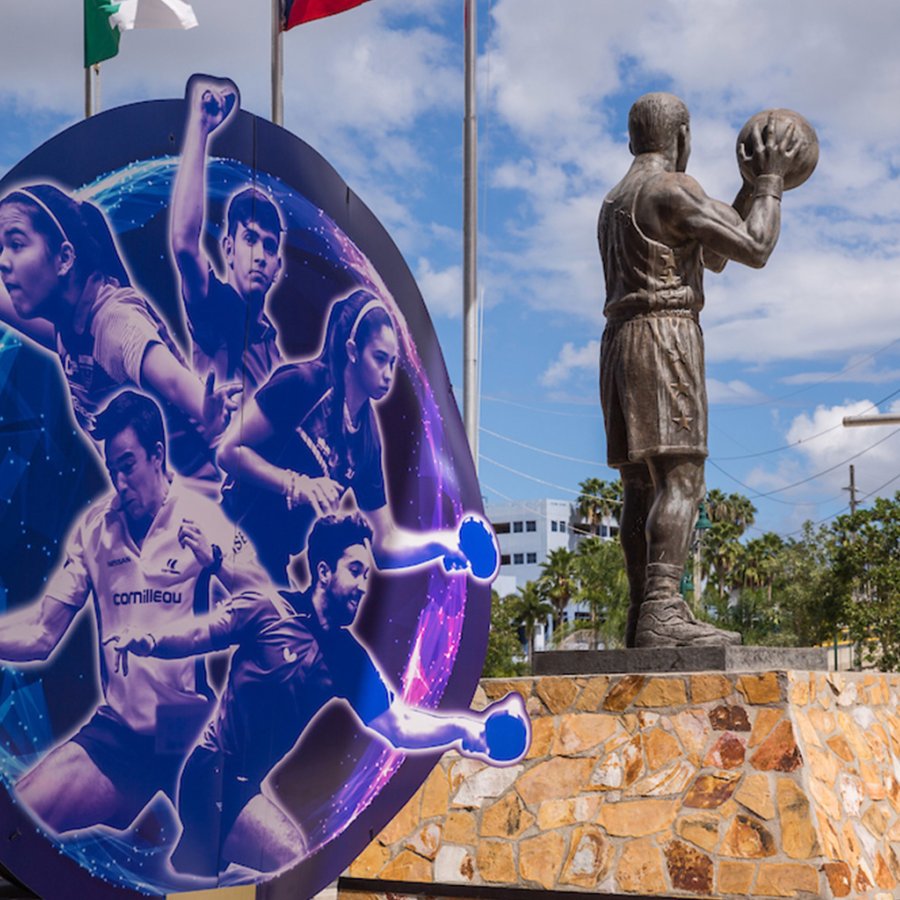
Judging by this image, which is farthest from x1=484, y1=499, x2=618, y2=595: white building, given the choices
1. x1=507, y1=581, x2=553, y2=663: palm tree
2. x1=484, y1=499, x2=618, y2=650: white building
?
x1=507, y1=581, x2=553, y2=663: palm tree

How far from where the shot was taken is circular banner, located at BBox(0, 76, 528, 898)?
161 inches

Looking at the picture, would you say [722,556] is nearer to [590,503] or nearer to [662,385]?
[590,503]

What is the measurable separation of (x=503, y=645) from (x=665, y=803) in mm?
38497

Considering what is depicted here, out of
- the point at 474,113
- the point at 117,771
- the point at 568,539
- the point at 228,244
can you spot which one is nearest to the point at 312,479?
the point at 228,244

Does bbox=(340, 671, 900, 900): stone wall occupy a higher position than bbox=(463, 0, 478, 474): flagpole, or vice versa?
bbox=(463, 0, 478, 474): flagpole

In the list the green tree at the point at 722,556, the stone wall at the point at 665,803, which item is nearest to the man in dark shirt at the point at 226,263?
the stone wall at the point at 665,803

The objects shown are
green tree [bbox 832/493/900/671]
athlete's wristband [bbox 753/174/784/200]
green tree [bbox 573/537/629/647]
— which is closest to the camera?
athlete's wristband [bbox 753/174/784/200]

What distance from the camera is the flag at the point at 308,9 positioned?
1211 cm

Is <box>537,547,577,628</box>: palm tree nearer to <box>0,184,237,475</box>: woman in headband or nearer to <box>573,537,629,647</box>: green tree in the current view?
<box>573,537,629,647</box>: green tree

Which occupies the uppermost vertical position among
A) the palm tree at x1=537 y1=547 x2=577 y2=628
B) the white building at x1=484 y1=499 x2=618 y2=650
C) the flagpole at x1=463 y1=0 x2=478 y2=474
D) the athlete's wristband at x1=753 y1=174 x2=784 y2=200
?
the white building at x1=484 y1=499 x2=618 y2=650

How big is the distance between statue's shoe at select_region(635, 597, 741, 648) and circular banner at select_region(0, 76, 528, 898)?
2.99 meters

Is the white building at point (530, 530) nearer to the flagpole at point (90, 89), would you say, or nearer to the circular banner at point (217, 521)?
the flagpole at point (90, 89)

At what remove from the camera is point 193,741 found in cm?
433

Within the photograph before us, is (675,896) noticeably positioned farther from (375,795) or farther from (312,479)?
(312,479)
